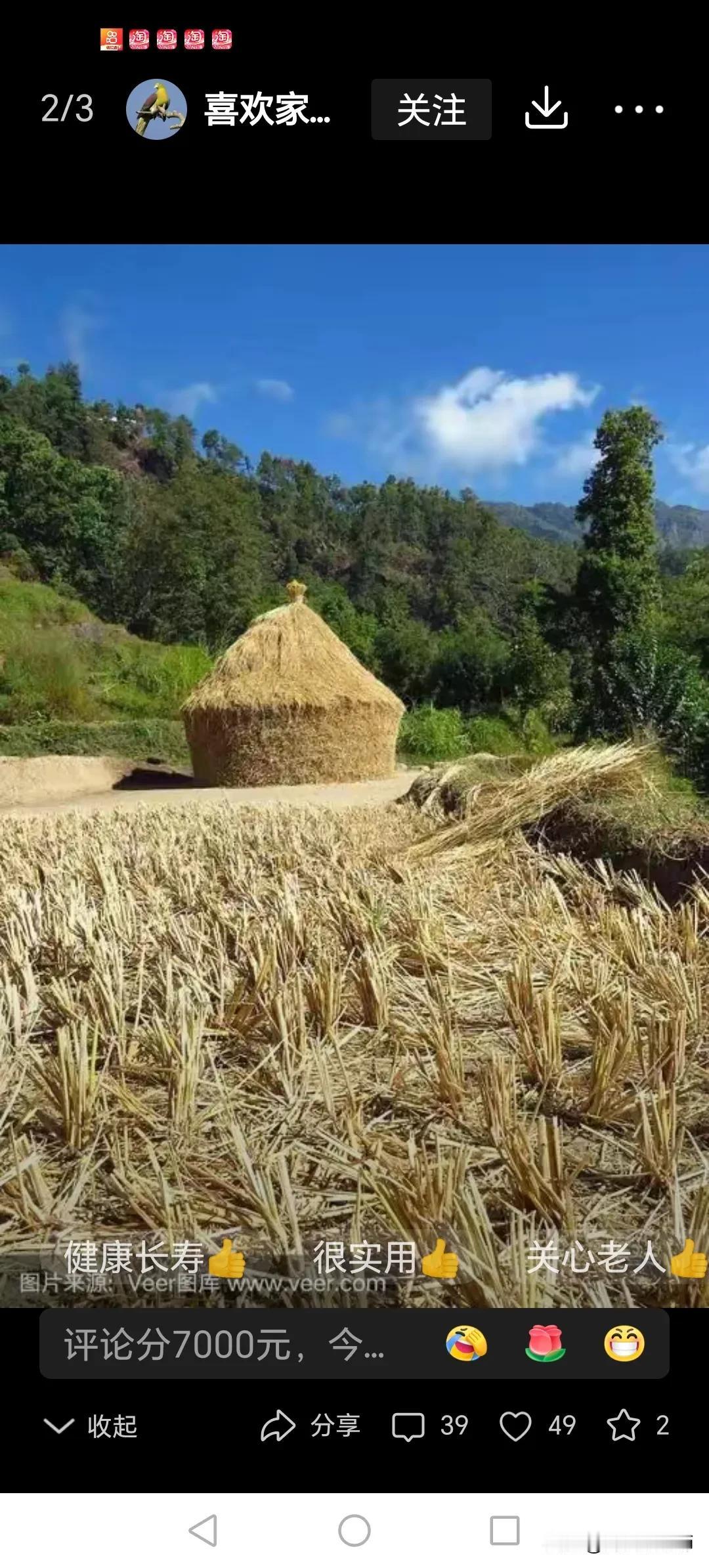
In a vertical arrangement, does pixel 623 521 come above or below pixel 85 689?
above

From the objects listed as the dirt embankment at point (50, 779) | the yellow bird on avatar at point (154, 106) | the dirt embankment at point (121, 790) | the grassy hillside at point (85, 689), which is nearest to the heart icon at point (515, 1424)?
the yellow bird on avatar at point (154, 106)

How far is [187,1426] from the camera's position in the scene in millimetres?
835

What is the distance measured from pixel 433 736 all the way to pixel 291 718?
479cm

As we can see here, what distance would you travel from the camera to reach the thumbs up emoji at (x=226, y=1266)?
1.12m

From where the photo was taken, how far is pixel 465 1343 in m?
0.90

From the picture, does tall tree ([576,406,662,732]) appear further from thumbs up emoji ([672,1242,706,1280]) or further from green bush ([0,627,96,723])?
thumbs up emoji ([672,1242,706,1280])

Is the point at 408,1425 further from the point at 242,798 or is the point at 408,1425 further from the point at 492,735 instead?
the point at 492,735

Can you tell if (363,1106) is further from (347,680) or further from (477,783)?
(347,680)

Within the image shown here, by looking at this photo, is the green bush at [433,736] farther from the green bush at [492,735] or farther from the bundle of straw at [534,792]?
the bundle of straw at [534,792]

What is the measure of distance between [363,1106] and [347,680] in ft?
37.6

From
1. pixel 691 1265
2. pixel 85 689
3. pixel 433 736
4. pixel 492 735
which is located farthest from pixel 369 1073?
pixel 85 689
